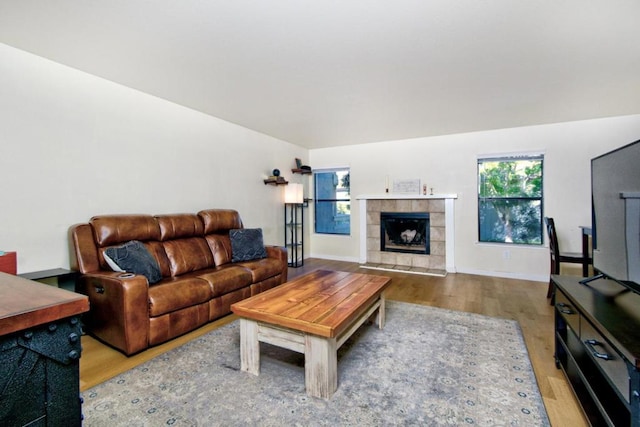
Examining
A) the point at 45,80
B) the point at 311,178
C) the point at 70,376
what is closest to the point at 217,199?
the point at 45,80

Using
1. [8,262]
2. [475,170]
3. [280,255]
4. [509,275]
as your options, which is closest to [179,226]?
[280,255]

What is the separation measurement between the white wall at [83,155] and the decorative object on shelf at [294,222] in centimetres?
129

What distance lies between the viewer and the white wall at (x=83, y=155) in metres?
2.39

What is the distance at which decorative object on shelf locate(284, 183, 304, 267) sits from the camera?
17.2 feet

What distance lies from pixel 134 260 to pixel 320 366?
1.86 metres

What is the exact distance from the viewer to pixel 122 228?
9.11 feet

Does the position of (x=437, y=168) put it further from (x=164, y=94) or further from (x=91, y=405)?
(x=91, y=405)

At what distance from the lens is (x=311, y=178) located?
247 inches

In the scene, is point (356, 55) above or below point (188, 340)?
above

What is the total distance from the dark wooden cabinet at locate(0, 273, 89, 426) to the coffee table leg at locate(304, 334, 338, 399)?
1163mm

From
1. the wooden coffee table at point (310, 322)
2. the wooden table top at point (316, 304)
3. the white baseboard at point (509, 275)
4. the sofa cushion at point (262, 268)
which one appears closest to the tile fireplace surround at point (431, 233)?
the white baseboard at point (509, 275)

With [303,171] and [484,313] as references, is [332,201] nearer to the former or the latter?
[303,171]

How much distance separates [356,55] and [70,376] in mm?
2541

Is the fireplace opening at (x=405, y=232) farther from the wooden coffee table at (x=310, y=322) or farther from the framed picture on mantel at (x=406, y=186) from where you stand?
the wooden coffee table at (x=310, y=322)
